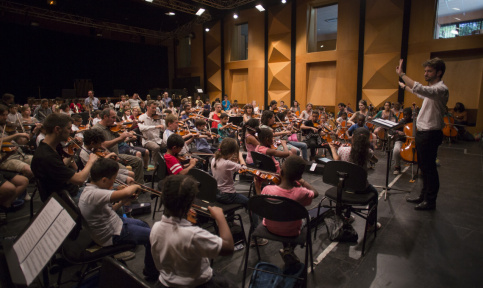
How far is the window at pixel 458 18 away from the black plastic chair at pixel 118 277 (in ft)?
40.9

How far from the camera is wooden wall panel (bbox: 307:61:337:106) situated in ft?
40.9

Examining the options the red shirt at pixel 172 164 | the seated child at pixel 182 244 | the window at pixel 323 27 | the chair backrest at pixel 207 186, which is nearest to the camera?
the seated child at pixel 182 244

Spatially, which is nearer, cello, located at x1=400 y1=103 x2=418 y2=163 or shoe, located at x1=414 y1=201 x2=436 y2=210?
shoe, located at x1=414 y1=201 x2=436 y2=210

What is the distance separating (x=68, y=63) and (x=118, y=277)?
1630 centimetres

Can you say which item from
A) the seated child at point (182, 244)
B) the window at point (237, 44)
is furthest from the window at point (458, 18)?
the seated child at point (182, 244)

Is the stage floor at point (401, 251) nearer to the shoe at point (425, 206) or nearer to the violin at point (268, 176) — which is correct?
the shoe at point (425, 206)

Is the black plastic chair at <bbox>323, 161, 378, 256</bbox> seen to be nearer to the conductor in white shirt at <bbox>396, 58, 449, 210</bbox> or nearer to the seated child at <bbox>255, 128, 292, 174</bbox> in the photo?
the seated child at <bbox>255, 128, 292, 174</bbox>

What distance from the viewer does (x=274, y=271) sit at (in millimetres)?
2510

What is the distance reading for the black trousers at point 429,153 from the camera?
3.79 metres

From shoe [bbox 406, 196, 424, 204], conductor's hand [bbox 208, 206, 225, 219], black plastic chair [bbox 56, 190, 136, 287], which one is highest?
conductor's hand [bbox 208, 206, 225, 219]

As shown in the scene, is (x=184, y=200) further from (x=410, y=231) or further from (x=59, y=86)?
(x=59, y=86)

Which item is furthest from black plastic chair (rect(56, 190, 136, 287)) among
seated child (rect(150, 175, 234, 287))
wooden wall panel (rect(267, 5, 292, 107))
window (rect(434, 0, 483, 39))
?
window (rect(434, 0, 483, 39))

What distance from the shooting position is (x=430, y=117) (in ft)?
12.3

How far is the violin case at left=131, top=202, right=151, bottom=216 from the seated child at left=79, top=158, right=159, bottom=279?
1.66 metres
